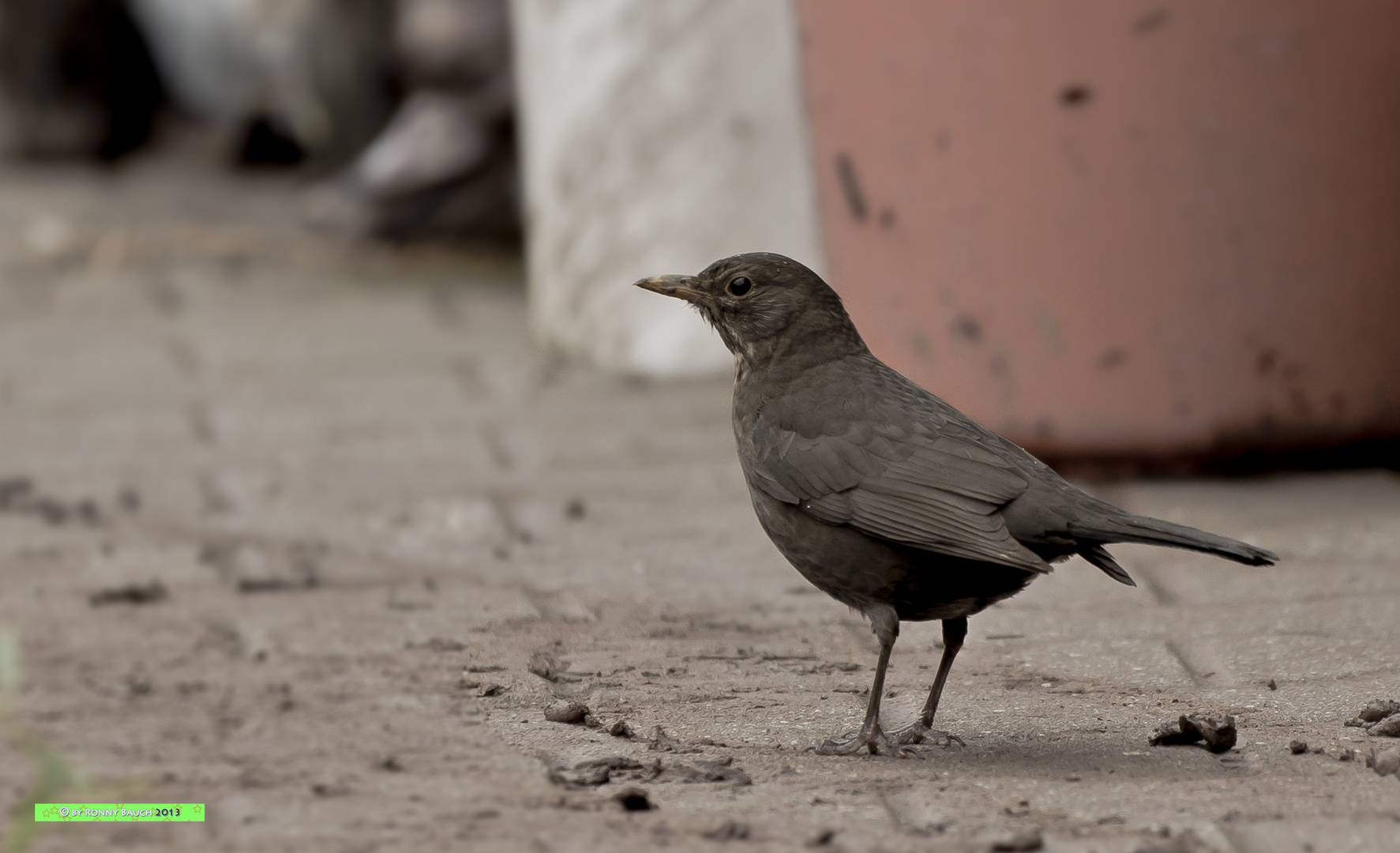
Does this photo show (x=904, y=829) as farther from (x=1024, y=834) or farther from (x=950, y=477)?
(x=950, y=477)

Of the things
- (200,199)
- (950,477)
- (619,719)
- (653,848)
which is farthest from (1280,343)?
(200,199)

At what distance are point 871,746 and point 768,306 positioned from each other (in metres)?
0.93

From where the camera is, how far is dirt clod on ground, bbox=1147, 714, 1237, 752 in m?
3.01

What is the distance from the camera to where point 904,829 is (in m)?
2.70

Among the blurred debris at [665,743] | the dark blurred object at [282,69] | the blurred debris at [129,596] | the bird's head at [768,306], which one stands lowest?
the blurred debris at [665,743]

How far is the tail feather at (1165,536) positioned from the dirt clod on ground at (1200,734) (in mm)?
323

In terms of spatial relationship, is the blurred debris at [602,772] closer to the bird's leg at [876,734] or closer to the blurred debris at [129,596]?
the bird's leg at [876,734]

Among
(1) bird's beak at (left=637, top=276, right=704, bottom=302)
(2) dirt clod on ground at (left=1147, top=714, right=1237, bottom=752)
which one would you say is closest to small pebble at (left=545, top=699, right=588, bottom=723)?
(1) bird's beak at (left=637, top=276, right=704, bottom=302)

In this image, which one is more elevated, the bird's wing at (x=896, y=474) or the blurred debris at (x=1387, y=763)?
the bird's wing at (x=896, y=474)

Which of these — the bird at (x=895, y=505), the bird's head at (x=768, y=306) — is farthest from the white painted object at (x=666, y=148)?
the bird at (x=895, y=505)

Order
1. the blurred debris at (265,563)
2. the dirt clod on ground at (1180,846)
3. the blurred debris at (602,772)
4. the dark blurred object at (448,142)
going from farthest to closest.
Result: 1. the dark blurred object at (448,142)
2. the blurred debris at (265,563)
3. the blurred debris at (602,772)
4. the dirt clod on ground at (1180,846)

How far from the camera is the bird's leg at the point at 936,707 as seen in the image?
125 inches

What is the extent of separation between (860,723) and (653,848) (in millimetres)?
830

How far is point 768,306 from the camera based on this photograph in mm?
3566
